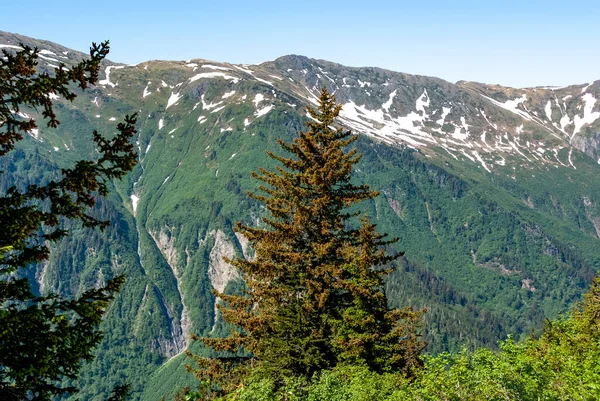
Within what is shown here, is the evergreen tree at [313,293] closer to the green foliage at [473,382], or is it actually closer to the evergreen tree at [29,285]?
the green foliage at [473,382]

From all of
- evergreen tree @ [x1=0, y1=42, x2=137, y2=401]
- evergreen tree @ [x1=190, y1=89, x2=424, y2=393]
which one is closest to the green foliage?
evergreen tree @ [x1=190, y1=89, x2=424, y2=393]

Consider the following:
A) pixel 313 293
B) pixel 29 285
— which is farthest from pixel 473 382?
pixel 29 285

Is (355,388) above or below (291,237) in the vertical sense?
below

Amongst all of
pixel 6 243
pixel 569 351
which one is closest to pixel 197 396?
pixel 6 243

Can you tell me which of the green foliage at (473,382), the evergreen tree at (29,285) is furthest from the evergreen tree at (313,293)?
the evergreen tree at (29,285)

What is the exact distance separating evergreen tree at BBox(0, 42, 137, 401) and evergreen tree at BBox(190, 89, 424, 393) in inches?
465

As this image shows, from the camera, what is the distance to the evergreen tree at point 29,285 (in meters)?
11.8

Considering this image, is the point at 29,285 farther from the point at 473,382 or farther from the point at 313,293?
the point at 313,293

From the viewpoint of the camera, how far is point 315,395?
18453 millimetres

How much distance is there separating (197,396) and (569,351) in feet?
58.8

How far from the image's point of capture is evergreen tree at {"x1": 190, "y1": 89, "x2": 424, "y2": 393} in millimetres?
24719

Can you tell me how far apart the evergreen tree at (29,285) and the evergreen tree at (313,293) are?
38.8 feet

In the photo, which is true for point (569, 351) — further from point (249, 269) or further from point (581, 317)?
point (249, 269)

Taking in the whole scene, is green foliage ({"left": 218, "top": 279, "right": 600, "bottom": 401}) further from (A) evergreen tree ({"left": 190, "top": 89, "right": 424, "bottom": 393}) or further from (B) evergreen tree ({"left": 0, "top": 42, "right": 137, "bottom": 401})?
(B) evergreen tree ({"left": 0, "top": 42, "right": 137, "bottom": 401})
